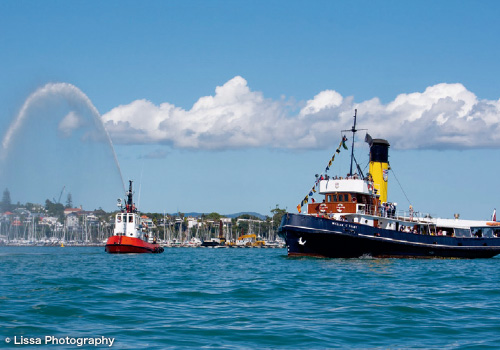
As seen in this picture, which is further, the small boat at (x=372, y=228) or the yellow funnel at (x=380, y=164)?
the yellow funnel at (x=380, y=164)

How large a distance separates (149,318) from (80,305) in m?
3.77

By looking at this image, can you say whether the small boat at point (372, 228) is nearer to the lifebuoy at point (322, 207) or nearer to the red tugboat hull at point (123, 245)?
the lifebuoy at point (322, 207)

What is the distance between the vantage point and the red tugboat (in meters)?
74.8

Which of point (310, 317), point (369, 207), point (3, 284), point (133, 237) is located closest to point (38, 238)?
point (133, 237)

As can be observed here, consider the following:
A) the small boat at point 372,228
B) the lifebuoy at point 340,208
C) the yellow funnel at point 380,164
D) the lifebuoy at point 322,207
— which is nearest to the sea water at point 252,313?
the small boat at point 372,228

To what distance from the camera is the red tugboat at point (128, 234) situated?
245 feet

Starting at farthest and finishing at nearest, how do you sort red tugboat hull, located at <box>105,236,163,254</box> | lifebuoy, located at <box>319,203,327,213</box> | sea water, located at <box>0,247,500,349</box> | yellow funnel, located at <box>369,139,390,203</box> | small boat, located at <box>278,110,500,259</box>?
1. red tugboat hull, located at <box>105,236,163,254</box>
2. yellow funnel, located at <box>369,139,390,203</box>
3. lifebuoy, located at <box>319,203,327,213</box>
4. small boat, located at <box>278,110,500,259</box>
5. sea water, located at <box>0,247,500,349</box>

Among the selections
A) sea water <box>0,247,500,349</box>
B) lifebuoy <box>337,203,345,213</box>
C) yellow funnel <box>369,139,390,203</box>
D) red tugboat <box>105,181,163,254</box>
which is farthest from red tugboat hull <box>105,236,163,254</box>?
sea water <box>0,247,500,349</box>

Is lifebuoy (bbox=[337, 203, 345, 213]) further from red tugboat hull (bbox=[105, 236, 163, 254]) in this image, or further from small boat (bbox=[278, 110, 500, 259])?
red tugboat hull (bbox=[105, 236, 163, 254])

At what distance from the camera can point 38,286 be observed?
26688 millimetres

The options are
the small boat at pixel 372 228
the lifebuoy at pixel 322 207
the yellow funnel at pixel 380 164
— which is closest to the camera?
the small boat at pixel 372 228

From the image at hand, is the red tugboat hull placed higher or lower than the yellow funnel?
lower

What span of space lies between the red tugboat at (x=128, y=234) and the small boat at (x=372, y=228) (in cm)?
2679

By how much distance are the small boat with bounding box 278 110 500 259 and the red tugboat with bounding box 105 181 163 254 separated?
26.8m
